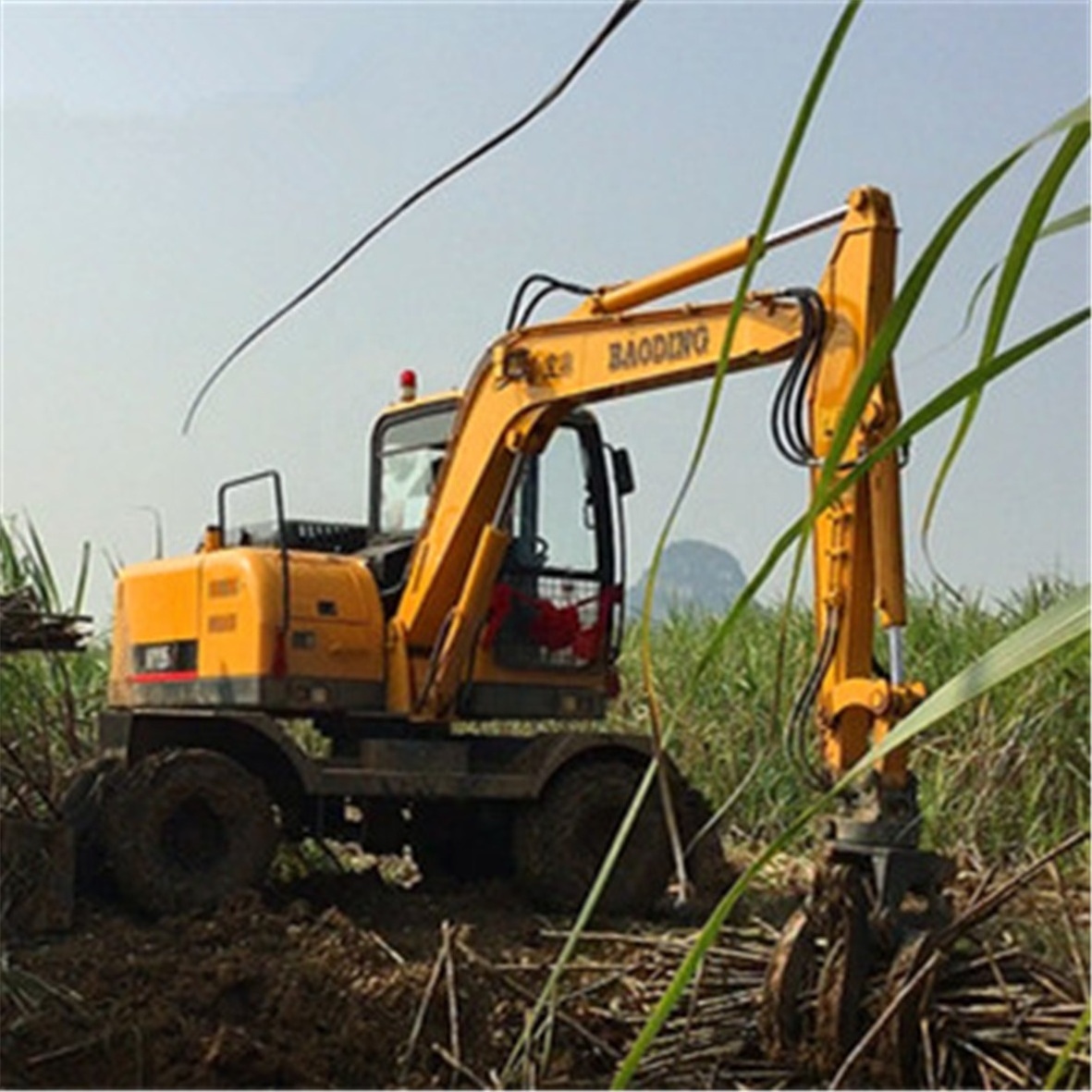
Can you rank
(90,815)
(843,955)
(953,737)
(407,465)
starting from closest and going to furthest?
1. (843,955)
2. (90,815)
3. (407,465)
4. (953,737)

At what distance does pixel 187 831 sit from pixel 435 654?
1458 mm

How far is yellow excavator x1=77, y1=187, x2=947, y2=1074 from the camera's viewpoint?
8.66 m

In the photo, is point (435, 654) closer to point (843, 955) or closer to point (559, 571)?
point (559, 571)

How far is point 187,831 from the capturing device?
8.67 metres

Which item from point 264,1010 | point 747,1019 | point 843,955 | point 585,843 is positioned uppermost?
point 585,843

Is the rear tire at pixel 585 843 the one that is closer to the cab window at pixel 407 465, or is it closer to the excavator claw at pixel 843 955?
the cab window at pixel 407 465

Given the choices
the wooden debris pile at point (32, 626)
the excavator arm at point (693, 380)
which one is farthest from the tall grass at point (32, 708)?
the excavator arm at point (693, 380)

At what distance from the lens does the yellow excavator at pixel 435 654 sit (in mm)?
8664

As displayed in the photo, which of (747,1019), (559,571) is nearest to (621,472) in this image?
(559,571)

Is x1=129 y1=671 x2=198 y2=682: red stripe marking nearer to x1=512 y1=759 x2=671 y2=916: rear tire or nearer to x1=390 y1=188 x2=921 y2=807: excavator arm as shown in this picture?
x1=390 y1=188 x2=921 y2=807: excavator arm

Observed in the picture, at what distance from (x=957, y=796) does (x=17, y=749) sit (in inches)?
194

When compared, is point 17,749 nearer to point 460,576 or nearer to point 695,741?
point 460,576

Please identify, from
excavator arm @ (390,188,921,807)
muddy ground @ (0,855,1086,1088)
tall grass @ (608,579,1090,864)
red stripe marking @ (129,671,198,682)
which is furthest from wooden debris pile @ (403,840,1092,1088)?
red stripe marking @ (129,671,198,682)

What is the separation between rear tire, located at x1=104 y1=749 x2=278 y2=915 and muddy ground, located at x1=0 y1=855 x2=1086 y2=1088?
439mm
